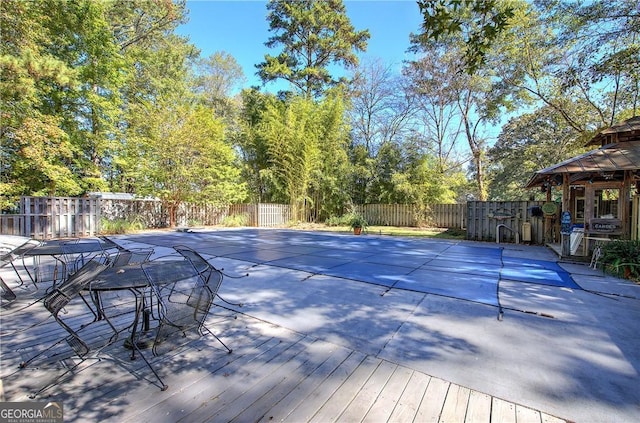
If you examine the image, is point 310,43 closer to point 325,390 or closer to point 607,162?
point 607,162

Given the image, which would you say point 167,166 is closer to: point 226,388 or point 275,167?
point 275,167

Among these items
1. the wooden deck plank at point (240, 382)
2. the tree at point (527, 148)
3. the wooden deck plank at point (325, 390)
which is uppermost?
the tree at point (527, 148)

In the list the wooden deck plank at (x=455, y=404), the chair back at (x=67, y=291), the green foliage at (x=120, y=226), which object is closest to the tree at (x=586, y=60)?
the wooden deck plank at (x=455, y=404)

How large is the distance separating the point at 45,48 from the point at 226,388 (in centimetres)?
1395

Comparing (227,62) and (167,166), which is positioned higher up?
(227,62)

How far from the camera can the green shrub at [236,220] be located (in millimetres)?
14281

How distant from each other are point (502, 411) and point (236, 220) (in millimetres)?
13742

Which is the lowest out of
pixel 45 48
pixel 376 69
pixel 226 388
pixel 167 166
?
pixel 226 388

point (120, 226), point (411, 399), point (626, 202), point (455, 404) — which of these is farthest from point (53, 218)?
point (626, 202)

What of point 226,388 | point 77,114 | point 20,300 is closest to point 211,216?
point 77,114

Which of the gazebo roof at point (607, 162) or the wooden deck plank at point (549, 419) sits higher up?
the gazebo roof at point (607, 162)

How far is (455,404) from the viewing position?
160 centimetres

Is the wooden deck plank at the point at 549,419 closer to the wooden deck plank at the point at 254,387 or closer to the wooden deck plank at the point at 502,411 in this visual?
the wooden deck plank at the point at 254,387

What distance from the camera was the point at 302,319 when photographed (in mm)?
2789
